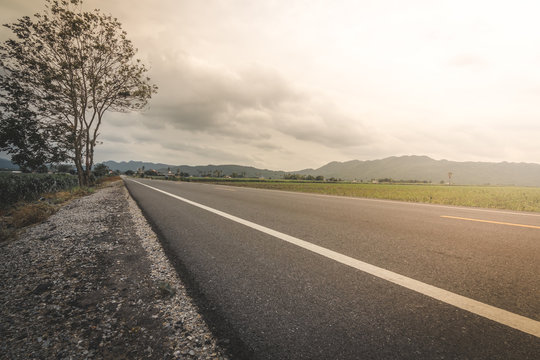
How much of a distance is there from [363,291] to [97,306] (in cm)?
240

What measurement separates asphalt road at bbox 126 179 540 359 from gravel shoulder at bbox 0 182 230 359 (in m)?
0.23

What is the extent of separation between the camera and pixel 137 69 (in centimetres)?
1856

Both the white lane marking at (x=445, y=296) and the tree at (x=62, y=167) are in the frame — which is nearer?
the white lane marking at (x=445, y=296)

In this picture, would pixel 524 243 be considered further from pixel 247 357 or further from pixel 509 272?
pixel 247 357

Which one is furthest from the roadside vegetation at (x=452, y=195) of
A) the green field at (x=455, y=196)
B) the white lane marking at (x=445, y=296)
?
the white lane marking at (x=445, y=296)

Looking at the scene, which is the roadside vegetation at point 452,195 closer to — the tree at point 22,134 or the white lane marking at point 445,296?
the white lane marking at point 445,296

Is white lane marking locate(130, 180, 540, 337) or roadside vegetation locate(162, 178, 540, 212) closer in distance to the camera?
white lane marking locate(130, 180, 540, 337)

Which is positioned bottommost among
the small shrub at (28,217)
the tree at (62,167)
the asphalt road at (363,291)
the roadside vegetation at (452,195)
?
the small shrub at (28,217)

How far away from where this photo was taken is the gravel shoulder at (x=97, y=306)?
1.40 metres

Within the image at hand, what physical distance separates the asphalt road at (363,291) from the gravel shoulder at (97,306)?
0.76 ft

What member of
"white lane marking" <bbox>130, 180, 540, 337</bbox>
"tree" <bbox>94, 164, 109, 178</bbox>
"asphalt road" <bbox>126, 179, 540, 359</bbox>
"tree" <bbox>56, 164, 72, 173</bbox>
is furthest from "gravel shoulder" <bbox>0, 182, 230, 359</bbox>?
"tree" <bbox>94, 164, 109, 178</bbox>

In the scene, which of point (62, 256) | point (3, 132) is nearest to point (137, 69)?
point (3, 132)

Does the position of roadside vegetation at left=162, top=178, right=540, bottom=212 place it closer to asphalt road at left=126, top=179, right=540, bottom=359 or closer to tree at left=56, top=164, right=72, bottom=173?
asphalt road at left=126, top=179, right=540, bottom=359

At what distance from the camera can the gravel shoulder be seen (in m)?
1.40
